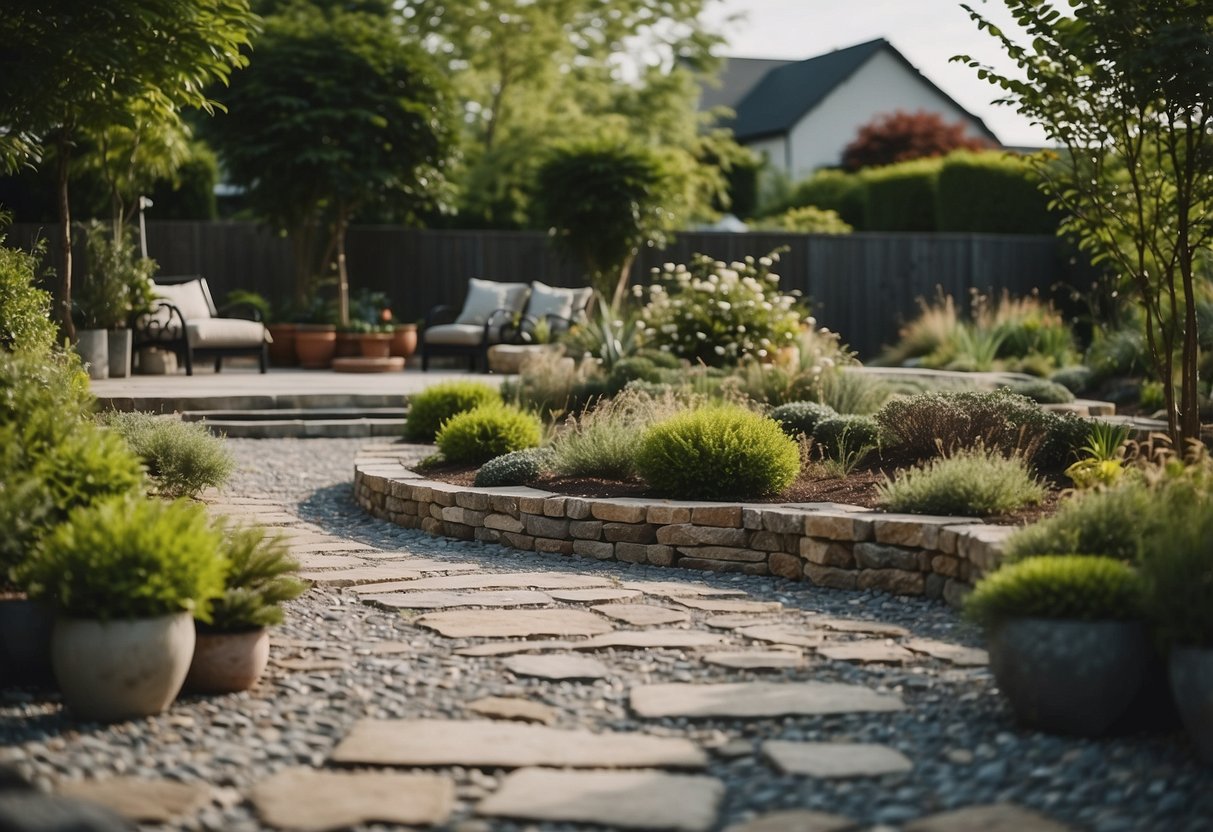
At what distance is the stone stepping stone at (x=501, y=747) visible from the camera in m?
3.00

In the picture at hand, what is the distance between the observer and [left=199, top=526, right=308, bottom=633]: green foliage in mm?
3525

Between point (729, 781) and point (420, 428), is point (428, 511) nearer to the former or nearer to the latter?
point (420, 428)

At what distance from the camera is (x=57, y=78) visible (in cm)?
652

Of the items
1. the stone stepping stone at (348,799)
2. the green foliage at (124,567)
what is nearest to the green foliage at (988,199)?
the green foliage at (124,567)

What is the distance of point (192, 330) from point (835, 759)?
32.5 ft

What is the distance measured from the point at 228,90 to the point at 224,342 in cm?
359

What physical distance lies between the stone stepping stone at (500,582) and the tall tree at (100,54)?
2954mm

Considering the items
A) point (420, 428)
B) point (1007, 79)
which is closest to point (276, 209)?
point (420, 428)

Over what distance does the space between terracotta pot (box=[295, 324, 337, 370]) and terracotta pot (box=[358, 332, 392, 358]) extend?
1.13 ft

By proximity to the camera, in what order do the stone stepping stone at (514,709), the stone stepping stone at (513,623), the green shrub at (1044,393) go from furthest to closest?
the green shrub at (1044,393) < the stone stepping stone at (513,623) < the stone stepping stone at (514,709)

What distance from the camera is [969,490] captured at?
16.3ft

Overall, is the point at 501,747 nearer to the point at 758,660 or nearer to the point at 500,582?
the point at 758,660

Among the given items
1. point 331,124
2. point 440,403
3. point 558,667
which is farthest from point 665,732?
point 331,124

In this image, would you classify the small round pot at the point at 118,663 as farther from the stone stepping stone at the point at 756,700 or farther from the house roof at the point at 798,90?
the house roof at the point at 798,90
